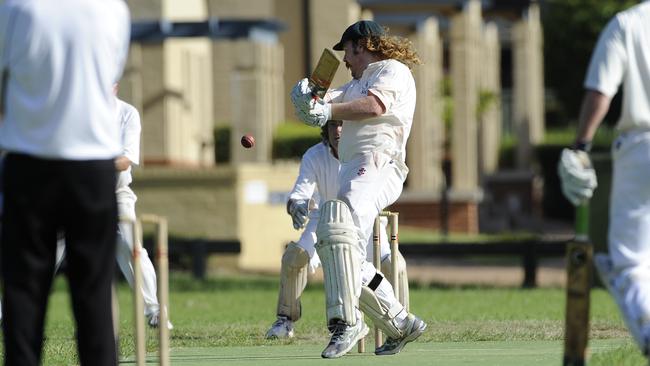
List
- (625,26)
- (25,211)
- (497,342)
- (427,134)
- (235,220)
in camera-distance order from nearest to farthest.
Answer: (25,211), (625,26), (497,342), (235,220), (427,134)

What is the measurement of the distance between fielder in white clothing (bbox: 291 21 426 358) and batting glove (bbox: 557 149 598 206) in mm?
2485

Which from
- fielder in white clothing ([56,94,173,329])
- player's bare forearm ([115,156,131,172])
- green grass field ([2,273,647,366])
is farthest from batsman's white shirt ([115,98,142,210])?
green grass field ([2,273,647,366])

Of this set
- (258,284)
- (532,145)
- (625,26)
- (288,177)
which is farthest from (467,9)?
(625,26)

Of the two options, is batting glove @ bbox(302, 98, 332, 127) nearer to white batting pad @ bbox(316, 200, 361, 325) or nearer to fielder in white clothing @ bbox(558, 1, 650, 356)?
white batting pad @ bbox(316, 200, 361, 325)

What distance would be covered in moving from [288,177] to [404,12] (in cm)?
942

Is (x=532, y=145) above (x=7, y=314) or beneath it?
beneath

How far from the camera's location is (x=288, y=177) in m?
29.9

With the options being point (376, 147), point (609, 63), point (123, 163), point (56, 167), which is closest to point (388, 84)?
point (376, 147)

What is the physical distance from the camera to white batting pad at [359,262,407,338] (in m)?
10.4

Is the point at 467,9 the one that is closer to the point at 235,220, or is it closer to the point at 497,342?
the point at 235,220

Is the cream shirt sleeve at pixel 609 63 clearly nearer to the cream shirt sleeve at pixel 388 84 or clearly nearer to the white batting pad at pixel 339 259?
the white batting pad at pixel 339 259

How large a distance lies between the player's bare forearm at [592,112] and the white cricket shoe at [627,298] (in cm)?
58

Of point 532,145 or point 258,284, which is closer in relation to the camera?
point 258,284

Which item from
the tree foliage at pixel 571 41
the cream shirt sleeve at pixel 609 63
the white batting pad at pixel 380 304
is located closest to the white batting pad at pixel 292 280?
the white batting pad at pixel 380 304
